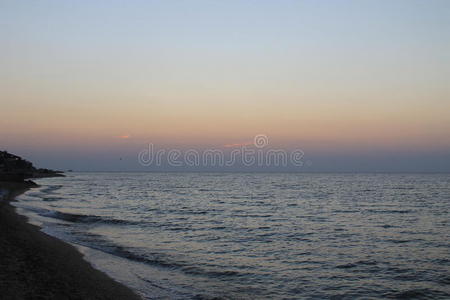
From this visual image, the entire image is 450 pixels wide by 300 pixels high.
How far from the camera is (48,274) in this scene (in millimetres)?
12062

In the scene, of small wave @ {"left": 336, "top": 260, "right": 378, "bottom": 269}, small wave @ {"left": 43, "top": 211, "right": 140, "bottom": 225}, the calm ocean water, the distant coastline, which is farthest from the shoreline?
small wave @ {"left": 43, "top": 211, "right": 140, "bottom": 225}

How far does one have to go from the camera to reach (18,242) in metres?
16.6

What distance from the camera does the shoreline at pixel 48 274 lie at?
1015 cm

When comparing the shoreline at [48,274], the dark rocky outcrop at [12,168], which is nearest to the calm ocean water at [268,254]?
the shoreline at [48,274]

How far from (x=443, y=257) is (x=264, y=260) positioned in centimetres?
869

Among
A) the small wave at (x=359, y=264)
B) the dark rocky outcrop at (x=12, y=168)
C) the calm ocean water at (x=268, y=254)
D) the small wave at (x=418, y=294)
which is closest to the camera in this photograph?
the small wave at (x=418, y=294)

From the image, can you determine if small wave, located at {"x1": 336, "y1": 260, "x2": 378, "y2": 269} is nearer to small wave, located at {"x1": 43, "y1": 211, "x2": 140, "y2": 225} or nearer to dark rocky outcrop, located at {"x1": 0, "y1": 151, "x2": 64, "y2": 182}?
small wave, located at {"x1": 43, "y1": 211, "x2": 140, "y2": 225}

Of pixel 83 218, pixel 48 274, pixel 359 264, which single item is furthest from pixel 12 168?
pixel 359 264

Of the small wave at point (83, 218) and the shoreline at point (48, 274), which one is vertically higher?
the shoreline at point (48, 274)

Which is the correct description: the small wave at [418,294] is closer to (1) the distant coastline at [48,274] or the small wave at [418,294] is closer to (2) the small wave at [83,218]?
(1) the distant coastline at [48,274]

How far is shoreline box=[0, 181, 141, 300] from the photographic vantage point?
1015 cm

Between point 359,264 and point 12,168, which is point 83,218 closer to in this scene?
point 359,264

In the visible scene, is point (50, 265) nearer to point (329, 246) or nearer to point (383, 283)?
point (383, 283)

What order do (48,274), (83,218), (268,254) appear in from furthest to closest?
(83,218) → (268,254) → (48,274)
